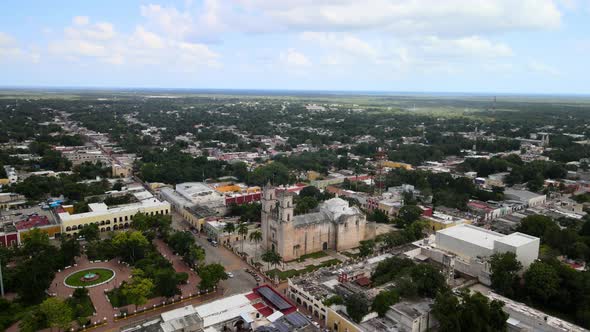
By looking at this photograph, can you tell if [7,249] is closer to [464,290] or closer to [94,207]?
[94,207]

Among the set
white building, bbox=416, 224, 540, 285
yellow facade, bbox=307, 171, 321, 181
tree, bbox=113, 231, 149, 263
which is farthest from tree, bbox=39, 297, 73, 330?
yellow facade, bbox=307, 171, 321, 181

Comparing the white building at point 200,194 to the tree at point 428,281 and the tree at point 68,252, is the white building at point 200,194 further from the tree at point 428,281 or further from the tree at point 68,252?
the tree at point 428,281

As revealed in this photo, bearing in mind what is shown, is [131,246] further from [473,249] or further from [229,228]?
[473,249]

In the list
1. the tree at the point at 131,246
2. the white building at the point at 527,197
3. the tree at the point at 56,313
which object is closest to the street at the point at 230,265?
the tree at the point at 131,246

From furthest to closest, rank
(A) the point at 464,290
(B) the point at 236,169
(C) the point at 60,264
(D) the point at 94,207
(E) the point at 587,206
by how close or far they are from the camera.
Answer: (B) the point at 236,169 < (E) the point at 587,206 < (D) the point at 94,207 < (C) the point at 60,264 < (A) the point at 464,290

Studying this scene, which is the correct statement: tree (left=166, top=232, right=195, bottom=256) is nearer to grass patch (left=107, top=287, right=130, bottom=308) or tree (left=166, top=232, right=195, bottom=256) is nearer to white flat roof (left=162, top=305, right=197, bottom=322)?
grass patch (left=107, top=287, right=130, bottom=308)

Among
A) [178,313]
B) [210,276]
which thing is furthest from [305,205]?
[178,313]

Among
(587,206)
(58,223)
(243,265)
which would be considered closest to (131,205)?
(58,223)
